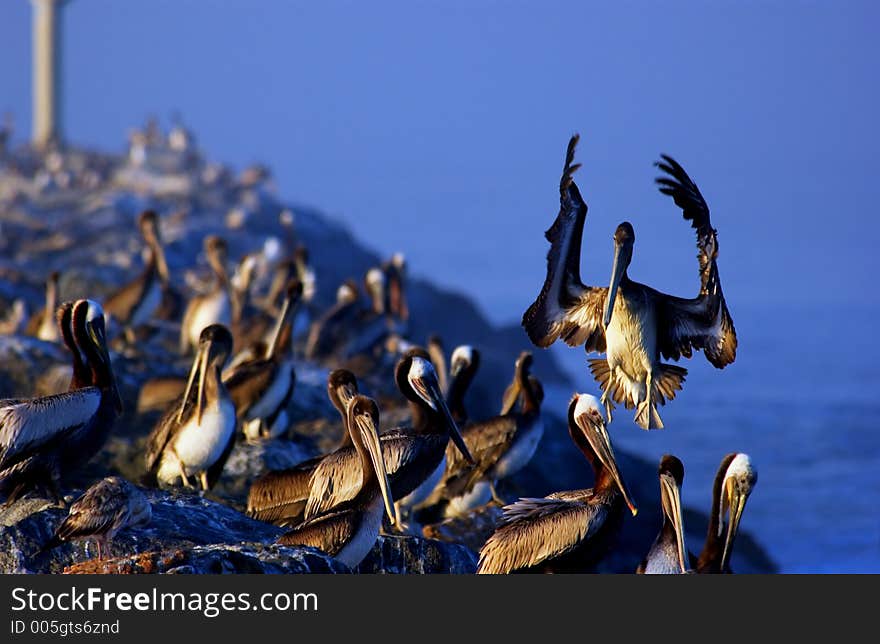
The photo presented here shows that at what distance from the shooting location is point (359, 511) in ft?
24.0

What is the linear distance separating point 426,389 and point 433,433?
0.84 ft

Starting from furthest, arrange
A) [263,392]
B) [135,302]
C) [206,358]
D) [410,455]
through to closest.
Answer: [135,302]
[263,392]
[206,358]
[410,455]

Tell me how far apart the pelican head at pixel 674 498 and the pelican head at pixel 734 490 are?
231 millimetres

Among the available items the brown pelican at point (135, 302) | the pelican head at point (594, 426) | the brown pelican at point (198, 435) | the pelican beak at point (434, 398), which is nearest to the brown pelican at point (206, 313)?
the brown pelican at point (135, 302)

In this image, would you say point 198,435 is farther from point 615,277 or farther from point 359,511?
point 615,277

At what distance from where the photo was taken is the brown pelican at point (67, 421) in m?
7.46

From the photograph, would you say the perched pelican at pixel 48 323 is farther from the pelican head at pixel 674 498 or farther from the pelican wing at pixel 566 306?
the pelican head at pixel 674 498

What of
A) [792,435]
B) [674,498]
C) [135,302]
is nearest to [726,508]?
[674,498]

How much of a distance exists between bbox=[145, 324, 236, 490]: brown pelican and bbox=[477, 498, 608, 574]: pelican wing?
236cm

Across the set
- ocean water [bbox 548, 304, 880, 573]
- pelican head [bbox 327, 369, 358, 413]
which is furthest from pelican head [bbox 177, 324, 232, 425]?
ocean water [bbox 548, 304, 880, 573]

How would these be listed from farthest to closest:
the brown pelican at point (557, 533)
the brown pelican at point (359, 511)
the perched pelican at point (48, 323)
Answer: the perched pelican at point (48, 323) → the brown pelican at point (557, 533) → the brown pelican at point (359, 511)

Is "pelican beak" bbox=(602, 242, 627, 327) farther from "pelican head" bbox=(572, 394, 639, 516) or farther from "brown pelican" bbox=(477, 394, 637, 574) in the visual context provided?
"brown pelican" bbox=(477, 394, 637, 574)

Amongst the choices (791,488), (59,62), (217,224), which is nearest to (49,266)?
(217,224)

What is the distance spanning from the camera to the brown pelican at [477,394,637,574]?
23.6 ft
